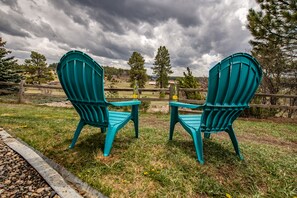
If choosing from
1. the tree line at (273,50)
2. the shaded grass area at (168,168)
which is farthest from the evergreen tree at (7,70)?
the shaded grass area at (168,168)

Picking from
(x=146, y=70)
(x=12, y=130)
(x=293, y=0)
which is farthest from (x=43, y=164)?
(x=146, y=70)

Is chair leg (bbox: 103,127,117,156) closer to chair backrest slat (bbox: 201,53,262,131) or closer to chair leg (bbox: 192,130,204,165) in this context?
chair leg (bbox: 192,130,204,165)

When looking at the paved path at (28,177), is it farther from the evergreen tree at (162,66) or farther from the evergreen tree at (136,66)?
the evergreen tree at (162,66)

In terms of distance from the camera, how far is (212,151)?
7.75 ft

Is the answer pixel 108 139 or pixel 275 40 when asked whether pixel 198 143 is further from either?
pixel 275 40

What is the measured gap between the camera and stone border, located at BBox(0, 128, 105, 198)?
1.39 meters

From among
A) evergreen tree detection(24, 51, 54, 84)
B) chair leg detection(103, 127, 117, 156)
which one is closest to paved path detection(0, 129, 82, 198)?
chair leg detection(103, 127, 117, 156)

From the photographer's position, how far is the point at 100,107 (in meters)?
1.93

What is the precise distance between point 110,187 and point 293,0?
875 centimetres

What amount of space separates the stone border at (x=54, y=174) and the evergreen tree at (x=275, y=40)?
8375 mm

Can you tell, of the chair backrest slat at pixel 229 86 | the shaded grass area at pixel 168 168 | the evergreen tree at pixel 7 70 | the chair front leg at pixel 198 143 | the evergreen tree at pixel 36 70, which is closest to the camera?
the shaded grass area at pixel 168 168

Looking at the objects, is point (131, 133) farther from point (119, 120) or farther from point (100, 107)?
point (100, 107)

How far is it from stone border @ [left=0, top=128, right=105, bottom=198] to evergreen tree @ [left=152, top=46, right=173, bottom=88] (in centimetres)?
3948

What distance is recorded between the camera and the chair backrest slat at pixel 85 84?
1.82 metres
